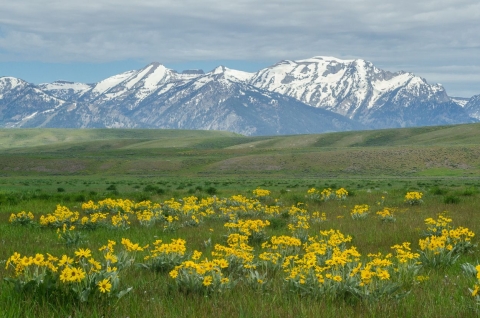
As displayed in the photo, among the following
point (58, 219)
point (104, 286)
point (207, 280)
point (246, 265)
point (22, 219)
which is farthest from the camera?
point (22, 219)

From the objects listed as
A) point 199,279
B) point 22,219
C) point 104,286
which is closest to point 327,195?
point 22,219

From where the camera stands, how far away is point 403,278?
821 cm

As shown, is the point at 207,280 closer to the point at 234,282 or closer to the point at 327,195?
the point at 234,282

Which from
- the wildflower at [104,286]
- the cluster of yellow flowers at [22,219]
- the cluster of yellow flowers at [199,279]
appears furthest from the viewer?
the cluster of yellow flowers at [22,219]

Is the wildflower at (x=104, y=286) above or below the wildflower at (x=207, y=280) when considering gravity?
above

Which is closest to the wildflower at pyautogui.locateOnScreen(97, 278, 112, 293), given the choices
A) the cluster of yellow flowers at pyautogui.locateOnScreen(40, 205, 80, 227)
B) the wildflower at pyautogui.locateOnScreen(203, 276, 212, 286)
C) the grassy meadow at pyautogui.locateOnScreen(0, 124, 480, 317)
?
the grassy meadow at pyautogui.locateOnScreen(0, 124, 480, 317)

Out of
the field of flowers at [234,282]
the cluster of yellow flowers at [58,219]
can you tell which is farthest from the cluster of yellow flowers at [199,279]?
the cluster of yellow flowers at [58,219]

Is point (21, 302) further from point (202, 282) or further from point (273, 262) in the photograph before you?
point (273, 262)

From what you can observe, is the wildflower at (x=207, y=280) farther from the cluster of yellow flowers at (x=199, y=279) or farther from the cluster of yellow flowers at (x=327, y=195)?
the cluster of yellow flowers at (x=327, y=195)

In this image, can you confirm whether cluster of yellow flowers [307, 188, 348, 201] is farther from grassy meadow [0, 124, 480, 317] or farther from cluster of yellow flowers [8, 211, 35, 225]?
cluster of yellow flowers [8, 211, 35, 225]

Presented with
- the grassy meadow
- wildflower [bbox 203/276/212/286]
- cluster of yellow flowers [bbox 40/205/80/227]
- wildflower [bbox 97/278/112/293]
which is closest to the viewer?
wildflower [bbox 97/278/112/293]

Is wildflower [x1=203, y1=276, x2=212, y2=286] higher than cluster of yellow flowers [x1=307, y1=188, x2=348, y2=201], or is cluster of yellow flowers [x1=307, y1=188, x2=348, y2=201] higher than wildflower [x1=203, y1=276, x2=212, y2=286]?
wildflower [x1=203, y1=276, x2=212, y2=286]

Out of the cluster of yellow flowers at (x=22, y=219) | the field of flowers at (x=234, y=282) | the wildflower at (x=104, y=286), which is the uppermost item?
the wildflower at (x=104, y=286)

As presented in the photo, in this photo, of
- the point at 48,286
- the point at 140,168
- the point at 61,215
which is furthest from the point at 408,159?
the point at 48,286
